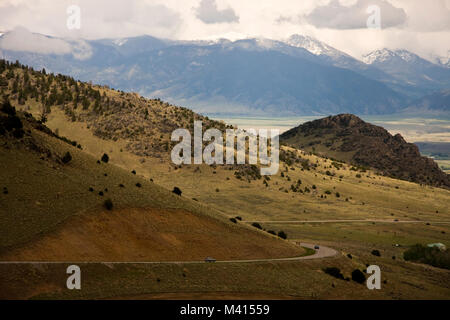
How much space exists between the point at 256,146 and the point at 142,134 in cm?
3584

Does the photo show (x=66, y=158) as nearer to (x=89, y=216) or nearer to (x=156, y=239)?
(x=89, y=216)

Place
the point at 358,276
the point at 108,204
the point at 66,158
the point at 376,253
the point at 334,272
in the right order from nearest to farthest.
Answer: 1. the point at 334,272
2. the point at 358,276
3. the point at 108,204
4. the point at 66,158
5. the point at 376,253

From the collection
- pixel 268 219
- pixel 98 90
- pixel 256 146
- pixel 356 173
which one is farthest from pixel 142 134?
pixel 356 173

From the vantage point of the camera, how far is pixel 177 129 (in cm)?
16425

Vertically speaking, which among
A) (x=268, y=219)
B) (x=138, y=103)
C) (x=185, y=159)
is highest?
(x=138, y=103)

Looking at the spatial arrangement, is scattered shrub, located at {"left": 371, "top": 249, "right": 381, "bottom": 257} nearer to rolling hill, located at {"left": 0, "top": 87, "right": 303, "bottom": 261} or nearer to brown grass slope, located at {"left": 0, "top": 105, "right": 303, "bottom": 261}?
brown grass slope, located at {"left": 0, "top": 105, "right": 303, "bottom": 261}

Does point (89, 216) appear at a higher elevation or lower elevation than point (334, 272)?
higher

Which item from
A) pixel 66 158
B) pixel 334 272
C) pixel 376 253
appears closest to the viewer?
pixel 334 272

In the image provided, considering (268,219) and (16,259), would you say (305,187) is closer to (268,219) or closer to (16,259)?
(268,219)

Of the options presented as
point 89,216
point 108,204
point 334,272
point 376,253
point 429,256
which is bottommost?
point 429,256

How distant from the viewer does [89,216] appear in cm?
6538

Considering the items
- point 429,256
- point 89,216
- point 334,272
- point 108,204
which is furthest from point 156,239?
point 429,256

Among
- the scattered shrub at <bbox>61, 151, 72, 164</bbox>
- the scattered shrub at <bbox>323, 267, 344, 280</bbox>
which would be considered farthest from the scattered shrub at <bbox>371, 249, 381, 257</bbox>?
the scattered shrub at <bbox>61, 151, 72, 164</bbox>
